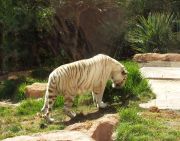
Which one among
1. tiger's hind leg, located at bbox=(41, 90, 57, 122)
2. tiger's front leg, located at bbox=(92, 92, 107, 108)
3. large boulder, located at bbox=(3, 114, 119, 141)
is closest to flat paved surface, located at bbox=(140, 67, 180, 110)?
tiger's front leg, located at bbox=(92, 92, 107, 108)

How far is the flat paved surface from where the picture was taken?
9555 millimetres

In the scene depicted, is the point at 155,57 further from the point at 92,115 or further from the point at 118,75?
the point at 92,115

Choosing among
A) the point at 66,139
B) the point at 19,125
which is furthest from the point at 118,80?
the point at 66,139

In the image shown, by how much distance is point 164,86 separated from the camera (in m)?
11.2

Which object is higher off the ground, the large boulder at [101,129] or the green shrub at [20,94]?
the large boulder at [101,129]

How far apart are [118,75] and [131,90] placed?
46 centimetres

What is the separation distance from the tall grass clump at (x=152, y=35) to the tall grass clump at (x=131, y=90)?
247 inches

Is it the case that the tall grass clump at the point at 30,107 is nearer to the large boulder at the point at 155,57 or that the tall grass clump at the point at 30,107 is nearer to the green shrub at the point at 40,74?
the green shrub at the point at 40,74

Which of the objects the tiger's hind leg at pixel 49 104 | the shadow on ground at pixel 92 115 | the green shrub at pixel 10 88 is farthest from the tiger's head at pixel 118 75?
the green shrub at pixel 10 88

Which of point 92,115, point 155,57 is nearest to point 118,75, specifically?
point 92,115

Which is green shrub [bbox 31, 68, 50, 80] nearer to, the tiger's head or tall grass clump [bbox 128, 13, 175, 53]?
tall grass clump [bbox 128, 13, 175, 53]

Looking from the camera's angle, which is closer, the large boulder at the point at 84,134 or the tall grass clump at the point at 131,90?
the large boulder at the point at 84,134

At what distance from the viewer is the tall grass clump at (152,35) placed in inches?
655

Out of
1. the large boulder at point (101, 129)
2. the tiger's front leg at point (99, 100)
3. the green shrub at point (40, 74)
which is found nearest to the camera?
the large boulder at point (101, 129)
